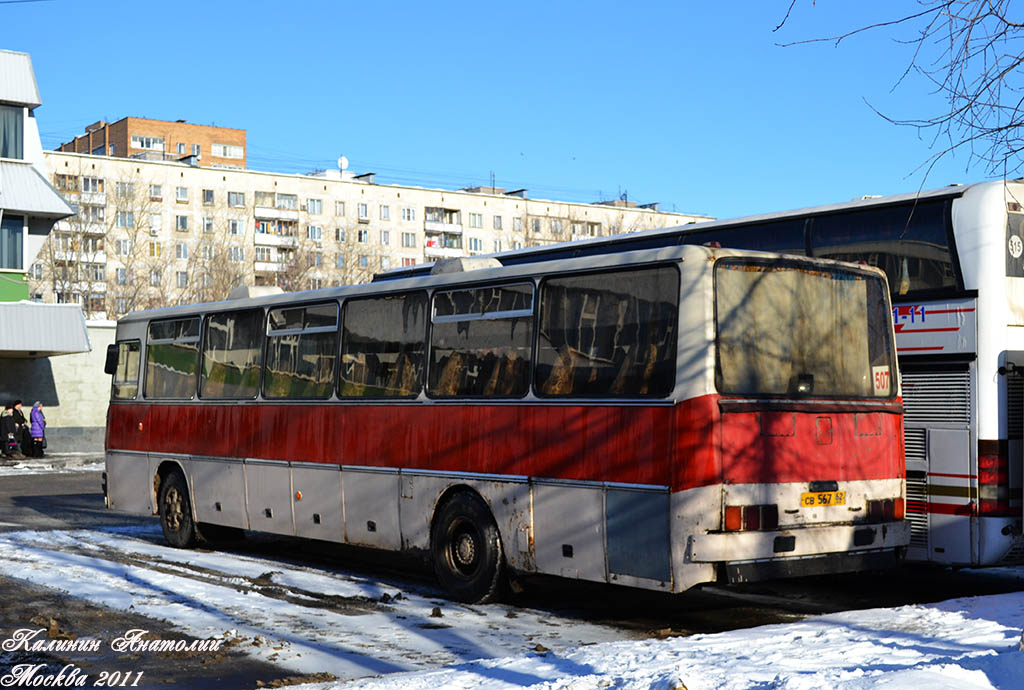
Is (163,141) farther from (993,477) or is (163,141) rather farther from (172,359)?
(993,477)

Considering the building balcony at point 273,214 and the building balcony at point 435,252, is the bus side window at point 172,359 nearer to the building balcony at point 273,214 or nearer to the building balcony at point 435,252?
the building balcony at point 273,214

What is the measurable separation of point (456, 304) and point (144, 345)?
7.17 m

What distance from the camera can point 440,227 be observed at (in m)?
114

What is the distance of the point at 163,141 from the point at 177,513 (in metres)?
118

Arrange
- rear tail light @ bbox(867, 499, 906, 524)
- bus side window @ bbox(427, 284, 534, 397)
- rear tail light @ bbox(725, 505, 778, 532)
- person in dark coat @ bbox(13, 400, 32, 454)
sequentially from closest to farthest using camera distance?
rear tail light @ bbox(725, 505, 778, 532) < rear tail light @ bbox(867, 499, 906, 524) < bus side window @ bbox(427, 284, 534, 397) < person in dark coat @ bbox(13, 400, 32, 454)

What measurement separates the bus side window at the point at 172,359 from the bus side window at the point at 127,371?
349mm

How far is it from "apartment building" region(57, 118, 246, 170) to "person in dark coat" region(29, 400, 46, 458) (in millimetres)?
88499

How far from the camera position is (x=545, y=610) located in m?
11.5

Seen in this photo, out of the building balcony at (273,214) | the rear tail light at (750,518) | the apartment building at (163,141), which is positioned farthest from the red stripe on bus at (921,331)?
the apartment building at (163,141)

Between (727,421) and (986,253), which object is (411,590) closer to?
(727,421)

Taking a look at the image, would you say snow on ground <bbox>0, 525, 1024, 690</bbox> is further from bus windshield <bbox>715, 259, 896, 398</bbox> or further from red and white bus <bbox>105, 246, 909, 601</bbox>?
bus windshield <bbox>715, 259, 896, 398</bbox>

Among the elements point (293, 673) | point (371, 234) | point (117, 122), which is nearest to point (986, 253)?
point (293, 673)

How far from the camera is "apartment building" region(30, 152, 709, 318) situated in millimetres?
86562

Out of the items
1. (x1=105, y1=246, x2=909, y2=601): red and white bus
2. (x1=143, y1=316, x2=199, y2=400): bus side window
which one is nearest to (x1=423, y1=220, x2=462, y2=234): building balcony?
(x1=143, y1=316, x2=199, y2=400): bus side window
